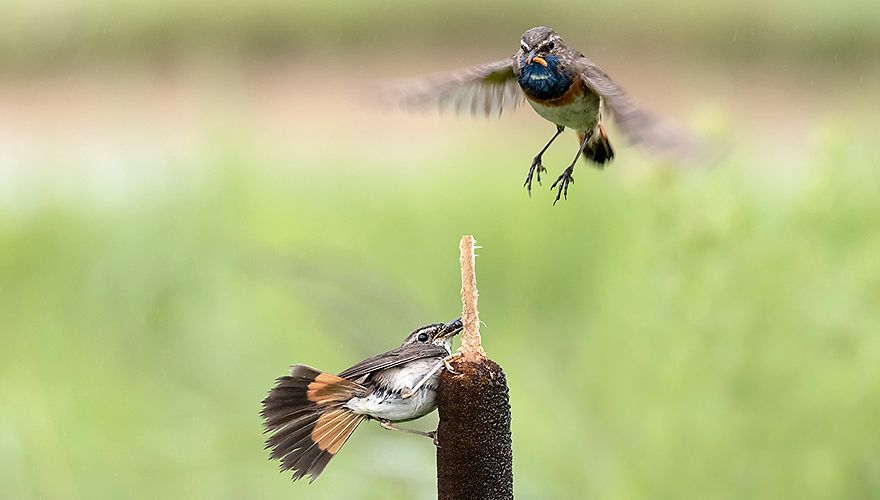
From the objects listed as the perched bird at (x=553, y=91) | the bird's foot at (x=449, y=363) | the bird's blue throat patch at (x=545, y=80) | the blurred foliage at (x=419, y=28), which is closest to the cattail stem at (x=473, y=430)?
the bird's foot at (x=449, y=363)

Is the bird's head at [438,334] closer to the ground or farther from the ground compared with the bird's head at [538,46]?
closer to the ground

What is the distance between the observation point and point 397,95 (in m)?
2.17

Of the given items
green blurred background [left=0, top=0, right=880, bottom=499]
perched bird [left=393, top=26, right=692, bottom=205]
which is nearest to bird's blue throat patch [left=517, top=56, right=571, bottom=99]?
perched bird [left=393, top=26, right=692, bottom=205]

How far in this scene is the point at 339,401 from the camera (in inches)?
65.7

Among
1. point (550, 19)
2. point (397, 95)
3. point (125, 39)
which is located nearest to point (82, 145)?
point (125, 39)

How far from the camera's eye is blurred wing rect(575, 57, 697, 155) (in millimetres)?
1704

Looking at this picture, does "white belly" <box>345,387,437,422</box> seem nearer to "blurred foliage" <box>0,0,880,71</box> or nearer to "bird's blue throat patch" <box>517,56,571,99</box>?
"bird's blue throat patch" <box>517,56,571,99</box>

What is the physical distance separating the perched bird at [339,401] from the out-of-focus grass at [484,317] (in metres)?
0.68

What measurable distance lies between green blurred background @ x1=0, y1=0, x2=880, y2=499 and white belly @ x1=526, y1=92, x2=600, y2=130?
249 millimetres

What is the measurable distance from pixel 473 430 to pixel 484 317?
378cm

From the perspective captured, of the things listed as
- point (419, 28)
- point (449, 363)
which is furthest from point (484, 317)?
point (419, 28)

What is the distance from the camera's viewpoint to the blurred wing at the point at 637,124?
5.59 ft

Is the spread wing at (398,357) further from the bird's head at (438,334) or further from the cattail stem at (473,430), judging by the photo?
the cattail stem at (473,430)

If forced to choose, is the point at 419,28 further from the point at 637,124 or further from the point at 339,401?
the point at 339,401
